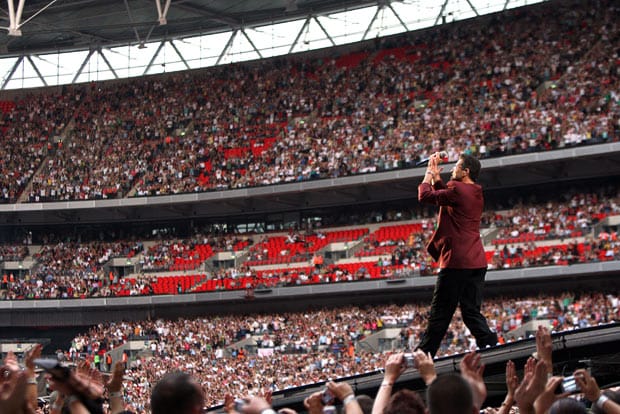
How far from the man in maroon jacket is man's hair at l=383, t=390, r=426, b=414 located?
4121mm

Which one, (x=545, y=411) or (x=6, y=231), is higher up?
(x=6, y=231)

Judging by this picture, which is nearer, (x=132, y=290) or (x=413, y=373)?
(x=413, y=373)

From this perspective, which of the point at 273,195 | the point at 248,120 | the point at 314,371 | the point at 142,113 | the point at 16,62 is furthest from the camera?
the point at 16,62

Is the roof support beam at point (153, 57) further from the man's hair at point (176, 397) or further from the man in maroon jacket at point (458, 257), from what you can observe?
the man's hair at point (176, 397)

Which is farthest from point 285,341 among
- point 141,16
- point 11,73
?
point 11,73

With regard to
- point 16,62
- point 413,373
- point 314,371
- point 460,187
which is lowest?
point 314,371

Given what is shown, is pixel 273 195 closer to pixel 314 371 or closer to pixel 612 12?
pixel 314 371

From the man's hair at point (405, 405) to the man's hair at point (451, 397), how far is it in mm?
93

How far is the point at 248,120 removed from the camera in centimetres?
4147

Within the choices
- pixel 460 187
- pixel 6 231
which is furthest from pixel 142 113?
pixel 460 187

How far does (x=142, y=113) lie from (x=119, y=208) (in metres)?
5.49

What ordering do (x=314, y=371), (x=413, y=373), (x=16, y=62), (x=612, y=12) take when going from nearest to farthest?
(x=413, y=373)
(x=314, y=371)
(x=612, y=12)
(x=16, y=62)

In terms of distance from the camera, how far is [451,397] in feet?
10.9

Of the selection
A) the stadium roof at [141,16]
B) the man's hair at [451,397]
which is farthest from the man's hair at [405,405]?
the stadium roof at [141,16]
